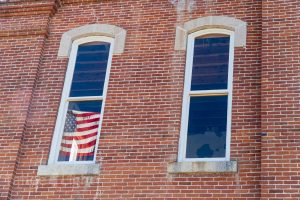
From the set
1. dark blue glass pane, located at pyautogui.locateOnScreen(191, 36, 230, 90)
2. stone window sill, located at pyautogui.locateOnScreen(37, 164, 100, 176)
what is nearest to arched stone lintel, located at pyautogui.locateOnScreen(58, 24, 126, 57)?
dark blue glass pane, located at pyautogui.locateOnScreen(191, 36, 230, 90)

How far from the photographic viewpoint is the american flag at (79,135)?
10.2 m

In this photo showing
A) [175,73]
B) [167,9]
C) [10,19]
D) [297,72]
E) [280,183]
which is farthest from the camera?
[10,19]

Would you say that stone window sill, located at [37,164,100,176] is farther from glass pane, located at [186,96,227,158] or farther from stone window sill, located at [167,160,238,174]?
glass pane, located at [186,96,227,158]

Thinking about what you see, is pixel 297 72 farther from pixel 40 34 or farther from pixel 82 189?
pixel 40 34

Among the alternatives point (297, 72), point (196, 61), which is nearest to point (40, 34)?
point (196, 61)

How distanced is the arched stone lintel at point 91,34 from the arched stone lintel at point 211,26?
3.96 ft

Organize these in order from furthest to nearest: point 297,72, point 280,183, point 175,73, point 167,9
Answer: point 167,9
point 175,73
point 297,72
point 280,183

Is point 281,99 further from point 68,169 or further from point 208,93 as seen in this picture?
point 68,169

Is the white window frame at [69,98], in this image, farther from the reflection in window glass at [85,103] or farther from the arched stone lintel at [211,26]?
the arched stone lintel at [211,26]

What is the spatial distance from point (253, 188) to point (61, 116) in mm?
4131

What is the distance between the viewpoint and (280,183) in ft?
27.8

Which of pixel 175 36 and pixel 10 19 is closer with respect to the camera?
pixel 175 36

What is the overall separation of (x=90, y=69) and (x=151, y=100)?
5.95 feet

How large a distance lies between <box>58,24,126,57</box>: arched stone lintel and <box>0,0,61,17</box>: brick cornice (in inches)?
31.5
